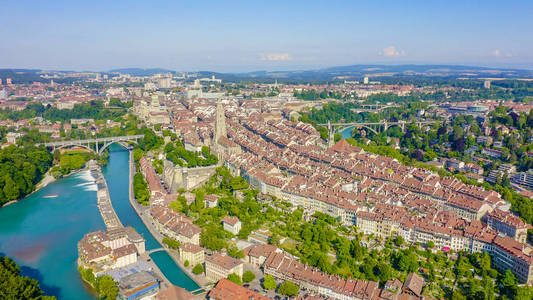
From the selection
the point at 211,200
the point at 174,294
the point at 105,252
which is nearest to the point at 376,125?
the point at 211,200

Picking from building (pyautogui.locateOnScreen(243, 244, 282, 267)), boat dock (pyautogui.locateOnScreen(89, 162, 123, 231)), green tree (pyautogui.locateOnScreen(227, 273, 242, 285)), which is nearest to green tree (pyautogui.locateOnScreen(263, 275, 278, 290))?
green tree (pyautogui.locateOnScreen(227, 273, 242, 285))

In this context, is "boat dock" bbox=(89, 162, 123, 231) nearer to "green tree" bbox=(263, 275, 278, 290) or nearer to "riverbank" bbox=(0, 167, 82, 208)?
"riverbank" bbox=(0, 167, 82, 208)

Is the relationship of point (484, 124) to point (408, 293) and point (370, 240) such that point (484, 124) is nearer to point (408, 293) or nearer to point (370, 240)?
point (370, 240)

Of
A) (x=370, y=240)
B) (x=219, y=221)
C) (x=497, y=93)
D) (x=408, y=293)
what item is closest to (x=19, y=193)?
(x=219, y=221)

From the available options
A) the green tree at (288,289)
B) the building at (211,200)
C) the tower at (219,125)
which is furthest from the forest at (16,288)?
the tower at (219,125)

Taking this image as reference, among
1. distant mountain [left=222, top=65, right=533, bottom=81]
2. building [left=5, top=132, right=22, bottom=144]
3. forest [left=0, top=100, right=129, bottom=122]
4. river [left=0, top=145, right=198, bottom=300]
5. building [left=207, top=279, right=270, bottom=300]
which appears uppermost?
distant mountain [left=222, top=65, right=533, bottom=81]

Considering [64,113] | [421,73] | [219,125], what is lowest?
[64,113]

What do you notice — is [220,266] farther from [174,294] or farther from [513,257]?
[513,257]
